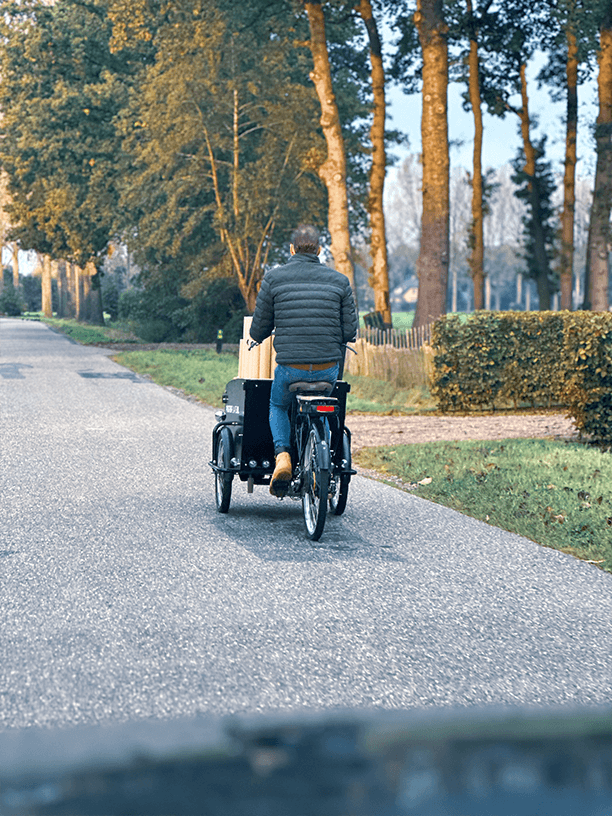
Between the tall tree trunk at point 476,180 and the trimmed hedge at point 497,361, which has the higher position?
the tall tree trunk at point 476,180

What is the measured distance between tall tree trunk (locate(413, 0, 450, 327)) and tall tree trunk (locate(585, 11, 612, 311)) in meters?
7.94

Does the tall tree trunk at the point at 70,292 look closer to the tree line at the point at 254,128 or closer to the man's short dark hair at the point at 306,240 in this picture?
the tree line at the point at 254,128

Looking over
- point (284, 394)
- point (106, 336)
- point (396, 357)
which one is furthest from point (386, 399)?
point (106, 336)

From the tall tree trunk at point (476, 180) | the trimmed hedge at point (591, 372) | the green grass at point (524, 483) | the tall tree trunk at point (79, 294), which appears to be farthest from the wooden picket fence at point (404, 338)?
the tall tree trunk at point (79, 294)

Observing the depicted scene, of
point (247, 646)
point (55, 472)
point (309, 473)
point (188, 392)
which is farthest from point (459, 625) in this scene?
point (188, 392)

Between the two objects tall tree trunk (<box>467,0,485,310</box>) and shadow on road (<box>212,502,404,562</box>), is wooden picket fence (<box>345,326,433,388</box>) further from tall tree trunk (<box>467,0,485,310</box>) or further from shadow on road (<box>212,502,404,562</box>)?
tall tree trunk (<box>467,0,485,310</box>)

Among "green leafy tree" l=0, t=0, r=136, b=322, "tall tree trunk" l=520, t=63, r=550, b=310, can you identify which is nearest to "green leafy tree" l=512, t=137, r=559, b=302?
"tall tree trunk" l=520, t=63, r=550, b=310

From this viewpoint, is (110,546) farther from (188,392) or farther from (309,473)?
(188,392)

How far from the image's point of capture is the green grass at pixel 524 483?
23.6 ft

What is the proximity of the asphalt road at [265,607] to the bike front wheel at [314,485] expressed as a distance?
7.1 inches

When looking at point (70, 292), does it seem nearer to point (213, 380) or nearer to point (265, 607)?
point (213, 380)

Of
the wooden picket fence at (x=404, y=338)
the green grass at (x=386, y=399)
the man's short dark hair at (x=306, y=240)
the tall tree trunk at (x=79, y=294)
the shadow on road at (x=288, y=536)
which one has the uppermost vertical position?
the tall tree trunk at (x=79, y=294)

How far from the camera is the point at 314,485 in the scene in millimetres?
6797

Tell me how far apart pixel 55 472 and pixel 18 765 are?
315 inches
